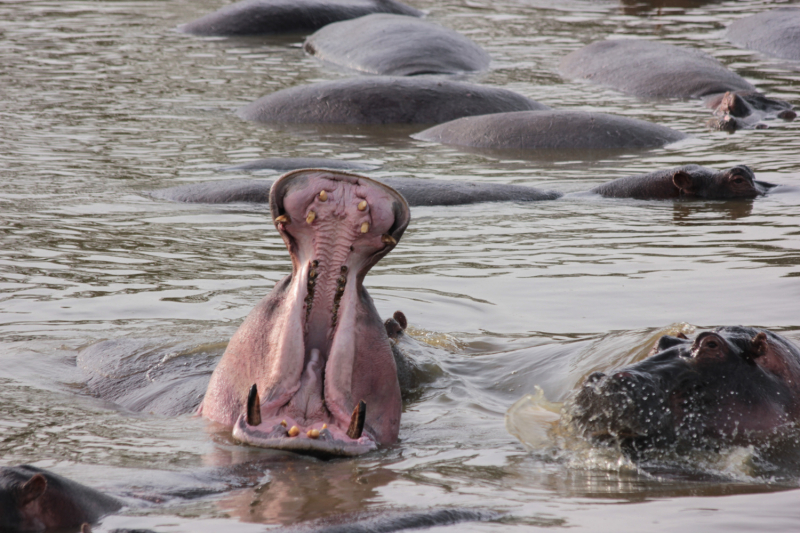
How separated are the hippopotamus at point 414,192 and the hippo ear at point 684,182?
770 mm

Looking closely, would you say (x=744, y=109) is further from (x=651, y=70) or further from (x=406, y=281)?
(x=406, y=281)

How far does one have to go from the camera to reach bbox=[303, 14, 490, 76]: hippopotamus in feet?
40.4

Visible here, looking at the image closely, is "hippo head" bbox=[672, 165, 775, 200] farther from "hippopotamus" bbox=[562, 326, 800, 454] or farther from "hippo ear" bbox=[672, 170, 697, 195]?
"hippopotamus" bbox=[562, 326, 800, 454]

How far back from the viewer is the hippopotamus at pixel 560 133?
9.51 m

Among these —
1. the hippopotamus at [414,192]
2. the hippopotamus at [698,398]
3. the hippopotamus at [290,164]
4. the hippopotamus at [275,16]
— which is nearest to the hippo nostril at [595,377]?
the hippopotamus at [698,398]

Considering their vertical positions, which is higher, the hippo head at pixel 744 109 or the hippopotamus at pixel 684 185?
Result: the hippo head at pixel 744 109

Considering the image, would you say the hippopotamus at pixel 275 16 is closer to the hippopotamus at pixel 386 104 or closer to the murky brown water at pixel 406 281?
the murky brown water at pixel 406 281

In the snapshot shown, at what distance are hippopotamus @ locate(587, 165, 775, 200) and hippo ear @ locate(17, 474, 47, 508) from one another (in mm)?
5712

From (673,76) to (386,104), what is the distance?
3.23 m

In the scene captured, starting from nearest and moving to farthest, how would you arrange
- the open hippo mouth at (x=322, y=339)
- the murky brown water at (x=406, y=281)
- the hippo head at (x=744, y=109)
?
the murky brown water at (x=406, y=281) → the open hippo mouth at (x=322, y=339) → the hippo head at (x=744, y=109)

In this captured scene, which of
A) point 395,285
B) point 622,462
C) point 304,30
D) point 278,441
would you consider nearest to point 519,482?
point 622,462

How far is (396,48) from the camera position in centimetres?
1253

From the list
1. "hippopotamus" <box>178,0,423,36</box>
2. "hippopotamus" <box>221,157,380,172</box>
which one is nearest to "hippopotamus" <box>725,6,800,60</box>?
"hippopotamus" <box>178,0,423,36</box>

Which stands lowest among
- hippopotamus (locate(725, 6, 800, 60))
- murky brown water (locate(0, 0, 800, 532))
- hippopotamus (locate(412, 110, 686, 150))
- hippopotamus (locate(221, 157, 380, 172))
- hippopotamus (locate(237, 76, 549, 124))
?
murky brown water (locate(0, 0, 800, 532))
